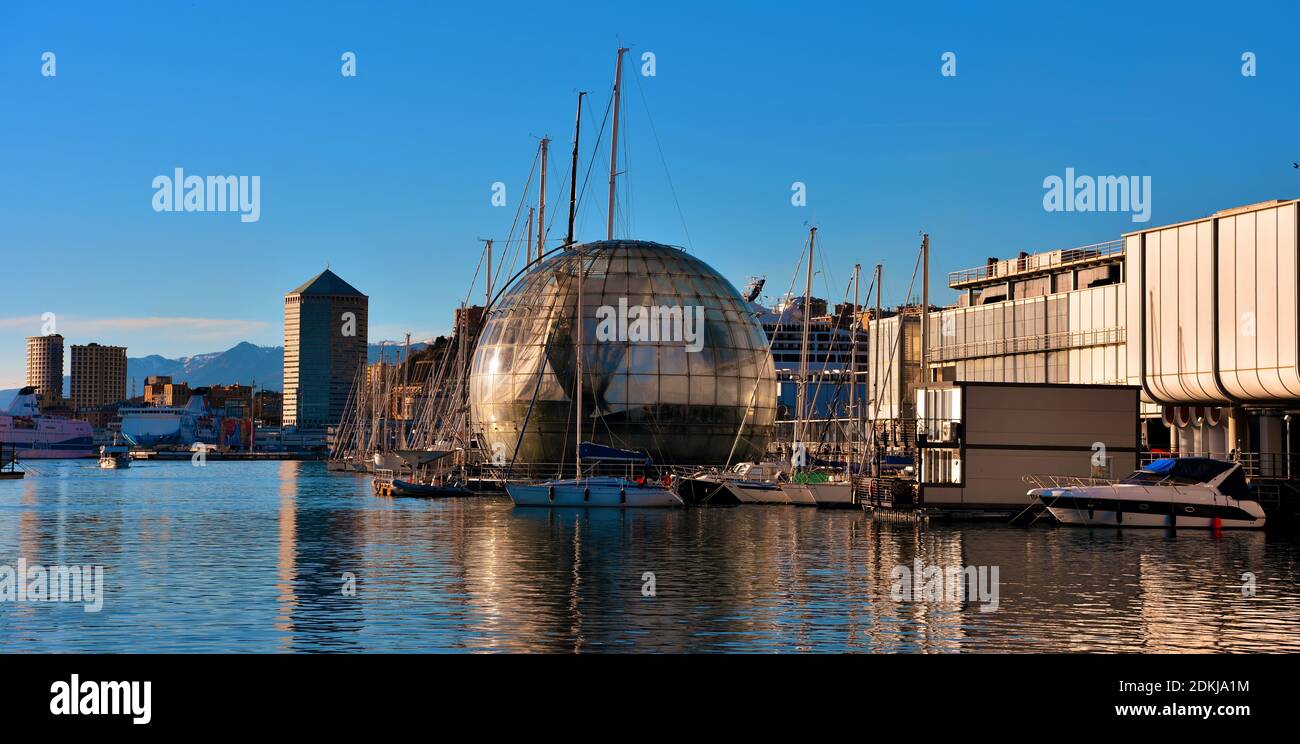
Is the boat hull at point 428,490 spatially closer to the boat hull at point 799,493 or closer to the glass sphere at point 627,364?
the glass sphere at point 627,364

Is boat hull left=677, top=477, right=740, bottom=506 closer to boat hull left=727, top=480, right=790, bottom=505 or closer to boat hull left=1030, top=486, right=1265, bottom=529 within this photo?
boat hull left=727, top=480, right=790, bottom=505

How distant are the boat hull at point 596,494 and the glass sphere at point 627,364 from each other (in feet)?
60.1

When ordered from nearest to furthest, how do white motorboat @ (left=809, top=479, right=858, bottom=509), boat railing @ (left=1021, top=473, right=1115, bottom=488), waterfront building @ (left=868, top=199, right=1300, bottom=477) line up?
boat railing @ (left=1021, top=473, right=1115, bottom=488) → waterfront building @ (left=868, top=199, right=1300, bottom=477) → white motorboat @ (left=809, top=479, right=858, bottom=509)

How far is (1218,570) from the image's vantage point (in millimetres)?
42781

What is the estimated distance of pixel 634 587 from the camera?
37.2m

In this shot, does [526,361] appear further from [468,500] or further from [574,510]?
[574,510]

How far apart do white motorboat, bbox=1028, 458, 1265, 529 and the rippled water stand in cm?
97

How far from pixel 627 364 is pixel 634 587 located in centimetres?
6677

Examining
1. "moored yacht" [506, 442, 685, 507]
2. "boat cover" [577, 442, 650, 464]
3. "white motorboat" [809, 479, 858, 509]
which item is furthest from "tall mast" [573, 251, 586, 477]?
"white motorboat" [809, 479, 858, 509]

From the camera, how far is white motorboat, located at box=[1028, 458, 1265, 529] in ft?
197

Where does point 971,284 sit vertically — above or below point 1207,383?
above

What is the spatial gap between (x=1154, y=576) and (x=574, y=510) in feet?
135

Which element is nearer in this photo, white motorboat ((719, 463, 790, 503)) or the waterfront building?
the waterfront building
